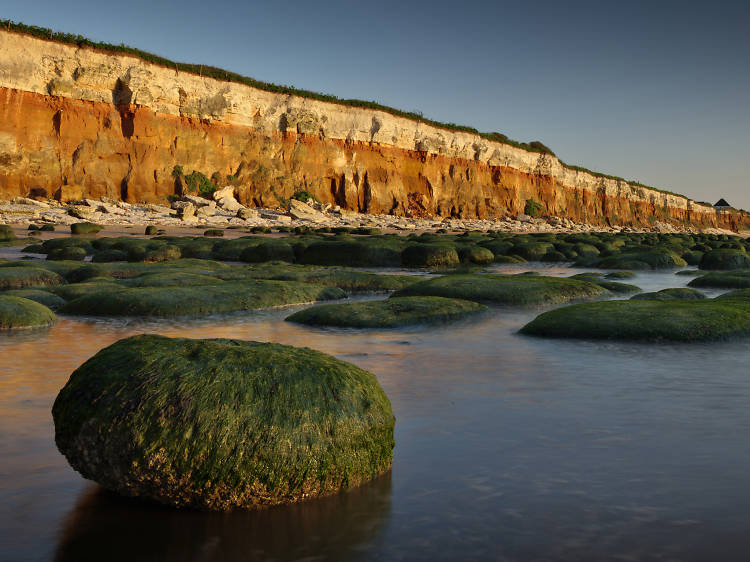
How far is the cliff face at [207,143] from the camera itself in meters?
38.0

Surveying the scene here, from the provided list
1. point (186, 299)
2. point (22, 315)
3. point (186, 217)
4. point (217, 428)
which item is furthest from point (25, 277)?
point (186, 217)

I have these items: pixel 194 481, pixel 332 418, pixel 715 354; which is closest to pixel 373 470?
pixel 332 418

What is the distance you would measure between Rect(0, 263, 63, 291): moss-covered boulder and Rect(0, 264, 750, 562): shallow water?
6.38 m

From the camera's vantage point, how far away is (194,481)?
3.39m

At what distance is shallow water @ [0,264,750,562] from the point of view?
3.11 m

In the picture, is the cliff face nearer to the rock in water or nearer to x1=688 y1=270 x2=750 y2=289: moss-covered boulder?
x1=688 y1=270 x2=750 y2=289: moss-covered boulder

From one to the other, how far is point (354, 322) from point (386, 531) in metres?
5.93

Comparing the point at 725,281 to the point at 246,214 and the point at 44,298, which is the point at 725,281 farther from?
the point at 246,214

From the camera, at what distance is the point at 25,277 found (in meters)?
12.7

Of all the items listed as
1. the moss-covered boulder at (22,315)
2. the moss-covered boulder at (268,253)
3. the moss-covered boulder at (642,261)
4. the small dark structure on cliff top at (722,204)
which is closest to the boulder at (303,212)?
the moss-covered boulder at (268,253)

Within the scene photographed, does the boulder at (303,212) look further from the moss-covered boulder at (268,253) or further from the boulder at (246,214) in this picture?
the moss-covered boulder at (268,253)

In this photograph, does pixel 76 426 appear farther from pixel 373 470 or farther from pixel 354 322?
pixel 354 322

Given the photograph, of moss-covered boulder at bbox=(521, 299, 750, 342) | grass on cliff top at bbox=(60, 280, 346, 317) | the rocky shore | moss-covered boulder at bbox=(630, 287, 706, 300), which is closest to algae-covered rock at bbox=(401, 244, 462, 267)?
grass on cliff top at bbox=(60, 280, 346, 317)

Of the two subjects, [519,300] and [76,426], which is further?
[519,300]
